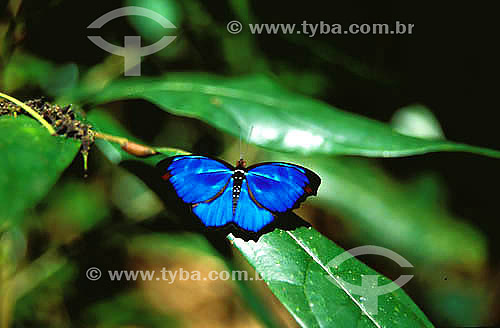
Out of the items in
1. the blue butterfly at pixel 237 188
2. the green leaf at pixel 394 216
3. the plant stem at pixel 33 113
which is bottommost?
the green leaf at pixel 394 216

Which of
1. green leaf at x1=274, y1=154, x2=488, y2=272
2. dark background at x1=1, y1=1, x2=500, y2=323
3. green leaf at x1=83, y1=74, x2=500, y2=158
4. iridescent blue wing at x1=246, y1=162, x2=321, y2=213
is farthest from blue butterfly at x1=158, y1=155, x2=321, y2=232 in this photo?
dark background at x1=1, y1=1, x2=500, y2=323

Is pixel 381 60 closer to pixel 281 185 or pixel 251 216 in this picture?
pixel 281 185

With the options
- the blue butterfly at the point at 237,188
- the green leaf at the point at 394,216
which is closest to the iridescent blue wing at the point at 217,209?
the blue butterfly at the point at 237,188

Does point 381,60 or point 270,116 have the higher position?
point 381,60

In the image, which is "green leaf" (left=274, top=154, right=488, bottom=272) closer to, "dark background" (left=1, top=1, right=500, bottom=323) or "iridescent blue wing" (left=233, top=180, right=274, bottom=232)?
"dark background" (left=1, top=1, right=500, bottom=323)

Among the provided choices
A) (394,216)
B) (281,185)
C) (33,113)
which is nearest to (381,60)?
(394,216)

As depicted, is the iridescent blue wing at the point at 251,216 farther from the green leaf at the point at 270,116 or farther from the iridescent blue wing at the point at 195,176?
the green leaf at the point at 270,116

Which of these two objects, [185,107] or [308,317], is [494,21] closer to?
[185,107]
